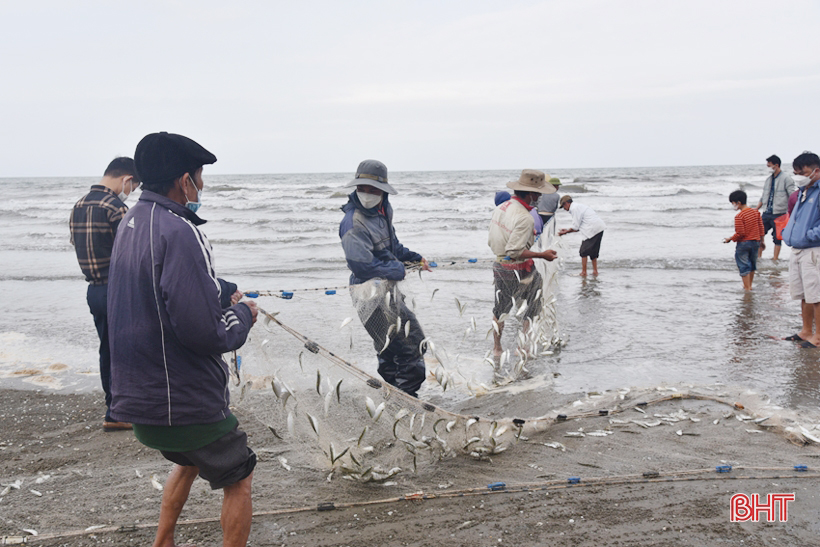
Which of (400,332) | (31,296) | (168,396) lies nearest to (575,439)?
(400,332)

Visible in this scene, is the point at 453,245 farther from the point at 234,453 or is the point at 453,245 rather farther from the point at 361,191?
the point at 234,453

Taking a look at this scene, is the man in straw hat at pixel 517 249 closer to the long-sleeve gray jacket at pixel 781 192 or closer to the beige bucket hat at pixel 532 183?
the beige bucket hat at pixel 532 183

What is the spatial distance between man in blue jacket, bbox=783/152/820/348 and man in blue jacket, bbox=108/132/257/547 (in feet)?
19.6

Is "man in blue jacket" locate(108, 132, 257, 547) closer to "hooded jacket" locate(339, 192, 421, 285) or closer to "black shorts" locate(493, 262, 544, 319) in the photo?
"hooded jacket" locate(339, 192, 421, 285)

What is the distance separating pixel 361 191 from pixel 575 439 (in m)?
2.33

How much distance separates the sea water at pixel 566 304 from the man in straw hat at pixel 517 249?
0.53 meters

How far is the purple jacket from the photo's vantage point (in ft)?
7.20

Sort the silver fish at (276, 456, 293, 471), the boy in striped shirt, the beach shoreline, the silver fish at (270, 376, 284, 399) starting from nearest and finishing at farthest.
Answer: the beach shoreline
the silver fish at (270, 376, 284, 399)
the silver fish at (276, 456, 293, 471)
the boy in striped shirt

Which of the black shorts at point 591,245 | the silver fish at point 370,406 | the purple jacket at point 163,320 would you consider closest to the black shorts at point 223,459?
the purple jacket at point 163,320

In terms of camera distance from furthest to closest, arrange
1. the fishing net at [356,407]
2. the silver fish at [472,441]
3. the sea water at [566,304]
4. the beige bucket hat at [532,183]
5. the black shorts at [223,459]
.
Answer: the beige bucket hat at [532,183]
the sea water at [566,304]
the silver fish at [472,441]
the fishing net at [356,407]
the black shorts at [223,459]

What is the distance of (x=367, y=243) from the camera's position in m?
4.47

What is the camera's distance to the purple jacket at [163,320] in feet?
7.20

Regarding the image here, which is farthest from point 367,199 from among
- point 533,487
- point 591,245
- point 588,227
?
point 591,245

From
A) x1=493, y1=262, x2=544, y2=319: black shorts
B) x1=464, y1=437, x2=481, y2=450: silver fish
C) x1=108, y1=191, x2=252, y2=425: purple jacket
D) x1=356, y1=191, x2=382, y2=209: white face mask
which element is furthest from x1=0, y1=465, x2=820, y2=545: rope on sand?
x1=493, y1=262, x2=544, y2=319: black shorts
